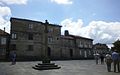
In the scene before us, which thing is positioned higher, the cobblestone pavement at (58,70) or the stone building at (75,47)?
the stone building at (75,47)

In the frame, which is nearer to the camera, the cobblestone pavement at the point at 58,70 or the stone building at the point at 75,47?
the cobblestone pavement at the point at 58,70

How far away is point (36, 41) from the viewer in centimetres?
6022

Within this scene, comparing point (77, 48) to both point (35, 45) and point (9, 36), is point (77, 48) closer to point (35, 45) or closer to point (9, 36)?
point (35, 45)

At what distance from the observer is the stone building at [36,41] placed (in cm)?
5594

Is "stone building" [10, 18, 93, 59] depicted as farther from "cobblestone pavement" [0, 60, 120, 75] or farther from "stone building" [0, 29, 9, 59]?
"cobblestone pavement" [0, 60, 120, 75]

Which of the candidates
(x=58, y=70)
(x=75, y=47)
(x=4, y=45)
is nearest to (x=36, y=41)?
(x=4, y=45)

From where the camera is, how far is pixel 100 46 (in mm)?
109188

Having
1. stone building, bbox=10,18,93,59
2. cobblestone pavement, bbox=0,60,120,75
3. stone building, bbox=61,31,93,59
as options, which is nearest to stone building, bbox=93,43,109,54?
stone building, bbox=61,31,93,59

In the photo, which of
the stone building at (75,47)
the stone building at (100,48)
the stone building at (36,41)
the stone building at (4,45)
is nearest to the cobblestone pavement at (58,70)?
the stone building at (4,45)

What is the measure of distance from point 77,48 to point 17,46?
78.0 feet

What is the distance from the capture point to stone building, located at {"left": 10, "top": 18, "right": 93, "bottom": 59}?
55938 mm

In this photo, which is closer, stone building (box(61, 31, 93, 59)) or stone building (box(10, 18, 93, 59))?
stone building (box(10, 18, 93, 59))

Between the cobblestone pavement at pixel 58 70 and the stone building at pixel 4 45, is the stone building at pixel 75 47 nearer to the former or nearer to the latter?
the stone building at pixel 4 45

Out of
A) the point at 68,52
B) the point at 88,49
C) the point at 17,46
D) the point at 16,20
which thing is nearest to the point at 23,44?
the point at 17,46
